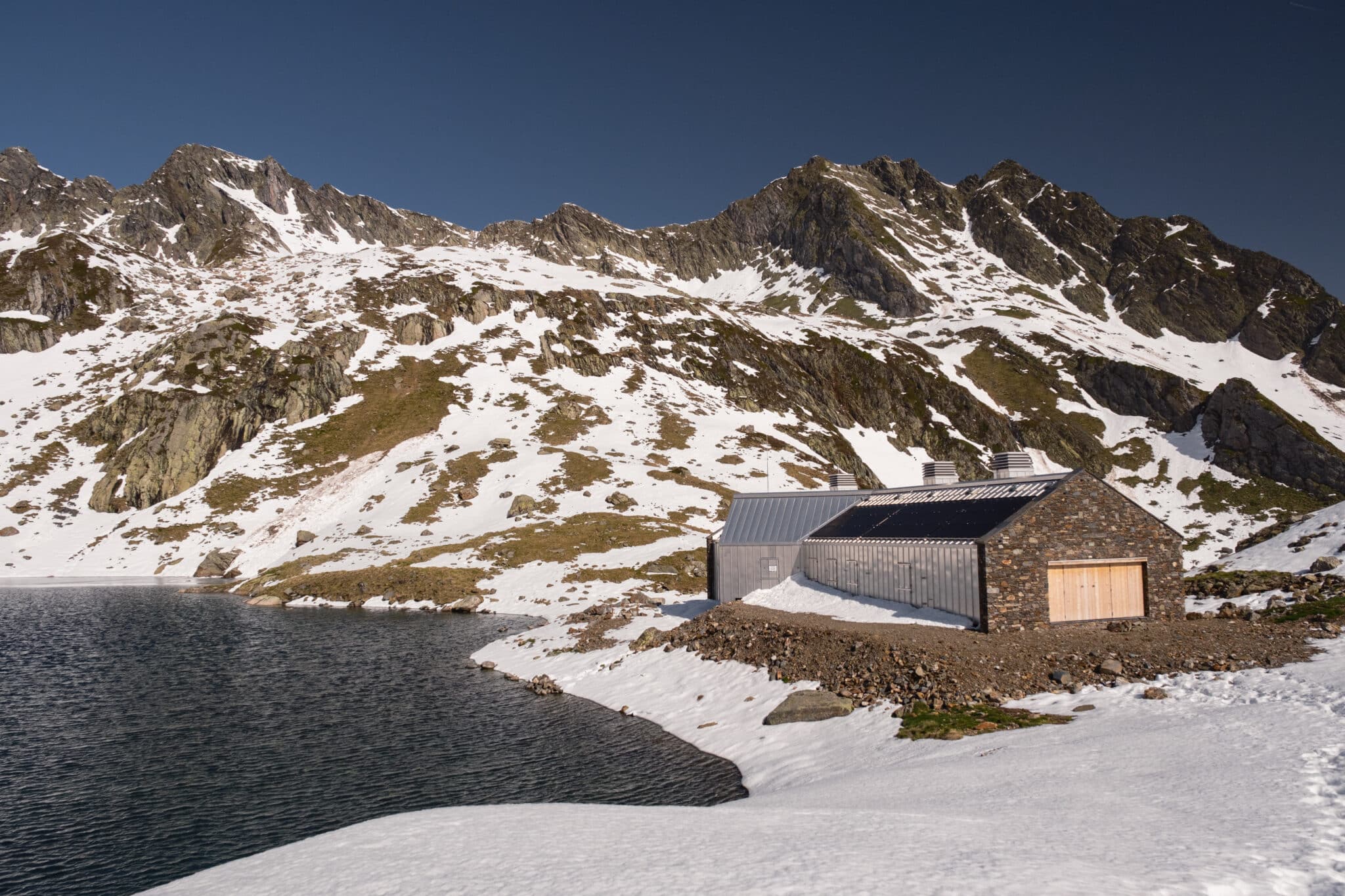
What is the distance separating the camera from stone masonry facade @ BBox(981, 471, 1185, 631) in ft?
106

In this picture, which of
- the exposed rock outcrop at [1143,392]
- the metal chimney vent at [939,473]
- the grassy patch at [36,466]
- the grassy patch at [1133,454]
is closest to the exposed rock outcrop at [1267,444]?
the exposed rock outcrop at [1143,392]

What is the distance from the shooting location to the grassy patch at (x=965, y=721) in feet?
75.3

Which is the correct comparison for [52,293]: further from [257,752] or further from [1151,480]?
[1151,480]

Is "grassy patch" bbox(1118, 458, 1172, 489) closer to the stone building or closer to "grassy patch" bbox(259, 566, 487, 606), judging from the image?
the stone building

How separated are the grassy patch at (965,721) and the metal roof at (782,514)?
2437cm

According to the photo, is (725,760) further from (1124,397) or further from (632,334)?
(1124,397)

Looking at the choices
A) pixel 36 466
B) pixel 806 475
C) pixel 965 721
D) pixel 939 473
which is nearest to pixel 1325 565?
pixel 939 473

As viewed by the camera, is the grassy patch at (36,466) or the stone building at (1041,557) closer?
the stone building at (1041,557)

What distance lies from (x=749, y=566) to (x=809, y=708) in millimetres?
24168

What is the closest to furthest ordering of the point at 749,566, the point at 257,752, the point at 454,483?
the point at 257,752 → the point at 749,566 → the point at 454,483

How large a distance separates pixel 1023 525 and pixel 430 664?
3249 cm

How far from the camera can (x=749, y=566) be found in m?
51.8

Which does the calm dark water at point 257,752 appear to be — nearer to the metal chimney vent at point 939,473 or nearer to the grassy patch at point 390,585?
the grassy patch at point 390,585

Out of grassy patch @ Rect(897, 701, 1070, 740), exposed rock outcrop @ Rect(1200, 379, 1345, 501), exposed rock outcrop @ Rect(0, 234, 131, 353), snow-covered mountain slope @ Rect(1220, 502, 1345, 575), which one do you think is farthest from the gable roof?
exposed rock outcrop @ Rect(0, 234, 131, 353)
